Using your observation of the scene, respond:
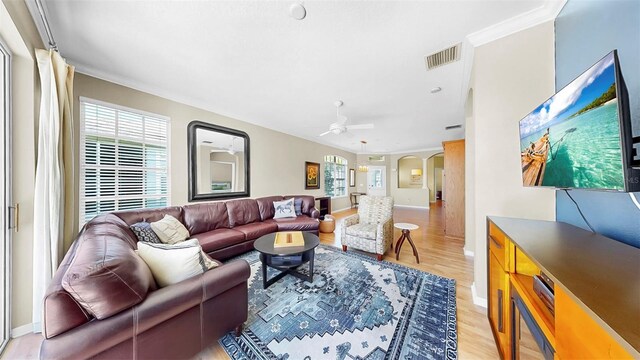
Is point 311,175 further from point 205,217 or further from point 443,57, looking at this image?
point 443,57

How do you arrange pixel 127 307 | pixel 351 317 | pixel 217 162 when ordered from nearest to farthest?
pixel 127 307 → pixel 351 317 → pixel 217 162

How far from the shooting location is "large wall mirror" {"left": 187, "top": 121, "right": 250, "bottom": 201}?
343 cm

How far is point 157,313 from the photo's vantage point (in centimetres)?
109

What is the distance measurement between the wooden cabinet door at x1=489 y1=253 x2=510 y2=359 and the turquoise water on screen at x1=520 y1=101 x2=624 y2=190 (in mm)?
691

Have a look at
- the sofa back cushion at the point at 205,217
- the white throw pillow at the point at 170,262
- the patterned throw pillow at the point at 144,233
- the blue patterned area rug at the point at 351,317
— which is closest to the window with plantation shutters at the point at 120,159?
the sofa back cushion at the point at 205,217

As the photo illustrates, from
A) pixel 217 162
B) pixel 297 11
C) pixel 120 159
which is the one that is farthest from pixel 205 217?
pixel 297 11

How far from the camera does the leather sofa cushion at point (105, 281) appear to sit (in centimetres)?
93

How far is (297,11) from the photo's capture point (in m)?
1.54

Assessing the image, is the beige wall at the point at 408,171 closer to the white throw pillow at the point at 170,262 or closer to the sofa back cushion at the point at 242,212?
the sofa back cushion at the point at 242,212

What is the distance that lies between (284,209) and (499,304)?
344 cm

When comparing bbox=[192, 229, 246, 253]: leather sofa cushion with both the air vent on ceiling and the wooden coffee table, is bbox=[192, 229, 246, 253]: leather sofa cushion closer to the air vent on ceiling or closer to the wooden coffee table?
the wooden coffee table

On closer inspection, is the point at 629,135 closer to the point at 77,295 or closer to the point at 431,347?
the point at 431,347

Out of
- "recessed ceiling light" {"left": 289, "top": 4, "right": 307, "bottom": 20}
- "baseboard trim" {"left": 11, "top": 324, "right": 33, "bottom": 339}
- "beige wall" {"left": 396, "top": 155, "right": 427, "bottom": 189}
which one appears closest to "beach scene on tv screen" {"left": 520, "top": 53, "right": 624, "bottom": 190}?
"recessed ceiling light" {"left": 289, "top": 4, "right": 307, "bottom": 20}

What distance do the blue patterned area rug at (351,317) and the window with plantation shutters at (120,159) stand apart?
7.07 ft
